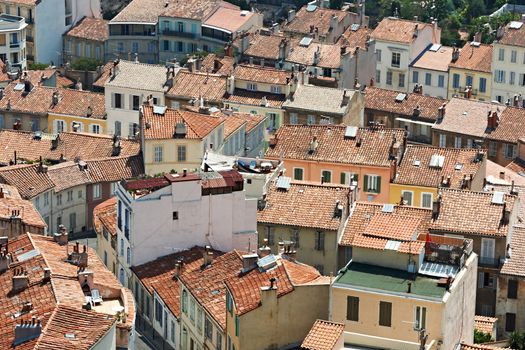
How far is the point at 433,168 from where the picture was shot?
13375 cm

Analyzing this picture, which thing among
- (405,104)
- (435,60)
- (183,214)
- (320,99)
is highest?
(435,60)

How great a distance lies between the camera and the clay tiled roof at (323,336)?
92562 millimetres

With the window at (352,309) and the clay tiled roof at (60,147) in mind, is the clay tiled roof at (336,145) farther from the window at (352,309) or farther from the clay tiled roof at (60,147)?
the window at (352,309)

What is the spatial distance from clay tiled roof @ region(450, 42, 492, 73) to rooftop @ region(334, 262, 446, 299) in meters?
86.6

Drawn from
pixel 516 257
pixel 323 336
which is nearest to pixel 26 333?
pixel 323 336

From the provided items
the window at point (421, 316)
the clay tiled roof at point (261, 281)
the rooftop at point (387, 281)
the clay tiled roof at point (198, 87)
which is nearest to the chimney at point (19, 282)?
the clay tiled roof at point (261, 281)

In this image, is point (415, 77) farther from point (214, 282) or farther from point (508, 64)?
point (214, 282)

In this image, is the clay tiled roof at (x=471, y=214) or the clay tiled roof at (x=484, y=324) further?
the clay tiled roof at (x=471, y=214)

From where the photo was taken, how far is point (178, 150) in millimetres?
136500

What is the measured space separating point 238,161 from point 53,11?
251 ft

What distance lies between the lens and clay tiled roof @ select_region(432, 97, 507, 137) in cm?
15400

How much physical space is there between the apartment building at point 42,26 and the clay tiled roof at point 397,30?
35779 mm

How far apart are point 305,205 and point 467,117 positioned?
3977 cm

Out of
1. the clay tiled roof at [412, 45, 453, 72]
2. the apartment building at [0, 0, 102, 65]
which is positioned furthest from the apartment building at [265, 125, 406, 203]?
the apartment building at [0, 0, 102, 65]
